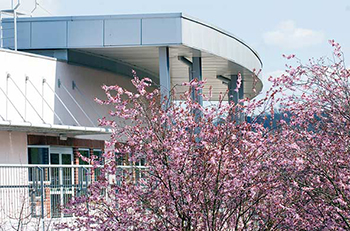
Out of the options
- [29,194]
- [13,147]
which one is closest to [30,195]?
[29,194]

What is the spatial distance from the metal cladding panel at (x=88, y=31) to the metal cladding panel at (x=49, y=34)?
36 cm

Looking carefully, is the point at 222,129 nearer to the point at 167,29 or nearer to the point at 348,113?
the point at 348,113

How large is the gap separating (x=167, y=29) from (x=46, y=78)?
458cm

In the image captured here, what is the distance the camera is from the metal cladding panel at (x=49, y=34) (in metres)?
26.6

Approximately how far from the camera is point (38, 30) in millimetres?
26828

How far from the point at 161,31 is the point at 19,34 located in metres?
5.10

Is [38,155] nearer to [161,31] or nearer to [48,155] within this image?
[48,155]

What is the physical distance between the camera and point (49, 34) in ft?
87.8

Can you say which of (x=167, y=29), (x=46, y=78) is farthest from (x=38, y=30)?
(x=167, y=29)

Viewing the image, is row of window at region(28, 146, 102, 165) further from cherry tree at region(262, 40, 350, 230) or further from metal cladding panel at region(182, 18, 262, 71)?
cherry tree at region(262, 40, 350, 230)

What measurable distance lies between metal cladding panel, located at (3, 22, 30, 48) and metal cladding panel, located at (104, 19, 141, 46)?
2.87 m

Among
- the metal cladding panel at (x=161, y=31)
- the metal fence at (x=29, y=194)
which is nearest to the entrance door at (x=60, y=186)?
the metal fence at (x=29, y=194)

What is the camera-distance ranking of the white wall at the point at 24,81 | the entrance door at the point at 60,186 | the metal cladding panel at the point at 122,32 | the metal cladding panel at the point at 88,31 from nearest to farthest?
the entrance door at the point at 60,186 < the white wall at the point at 24,81 < the metal cladding panel at the point at 122,32 < the metal cladding panel at the point at 88,31

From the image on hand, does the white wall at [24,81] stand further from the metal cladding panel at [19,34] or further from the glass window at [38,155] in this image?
the metal cladding panel at [19,34]
